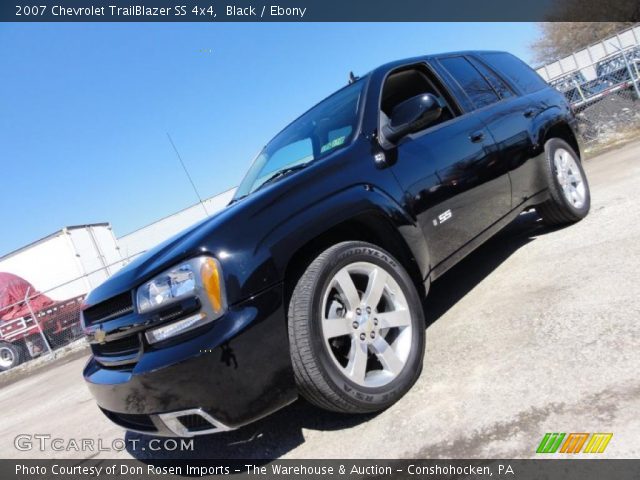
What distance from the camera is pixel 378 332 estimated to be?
228 centimetres

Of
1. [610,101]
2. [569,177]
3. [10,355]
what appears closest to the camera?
[569,177]

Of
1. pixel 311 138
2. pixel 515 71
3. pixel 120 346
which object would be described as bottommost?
pixel 120 346

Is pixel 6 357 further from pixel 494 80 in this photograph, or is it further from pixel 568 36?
pixel 568 36

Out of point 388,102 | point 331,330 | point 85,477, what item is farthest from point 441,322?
point 85,477

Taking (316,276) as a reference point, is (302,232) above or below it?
above

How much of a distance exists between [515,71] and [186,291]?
3.89m

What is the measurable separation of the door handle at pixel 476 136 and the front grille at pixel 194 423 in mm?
2523

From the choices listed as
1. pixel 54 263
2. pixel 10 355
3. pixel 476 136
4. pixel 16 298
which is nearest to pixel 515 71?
pixel 476 136

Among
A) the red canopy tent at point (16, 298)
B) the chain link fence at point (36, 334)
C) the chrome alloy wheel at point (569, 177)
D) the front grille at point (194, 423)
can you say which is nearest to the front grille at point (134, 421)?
the front grille at point (194, 423)

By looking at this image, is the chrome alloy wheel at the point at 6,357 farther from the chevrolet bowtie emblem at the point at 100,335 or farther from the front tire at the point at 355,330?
the front tire at the point at 355,330

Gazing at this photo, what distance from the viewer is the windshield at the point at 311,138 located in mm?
2893

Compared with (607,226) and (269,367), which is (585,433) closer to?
(269,367)

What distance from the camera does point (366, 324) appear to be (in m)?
2.25

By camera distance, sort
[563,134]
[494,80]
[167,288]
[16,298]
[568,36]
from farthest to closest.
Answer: [568,36], [16,298], [563,134], [494,80], [167,288]
